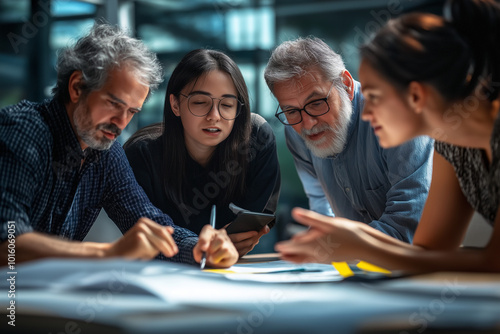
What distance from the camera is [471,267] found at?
1056mm

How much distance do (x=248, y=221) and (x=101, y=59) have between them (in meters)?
0.62

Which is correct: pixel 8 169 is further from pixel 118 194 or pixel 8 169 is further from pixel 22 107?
pixel 118 194

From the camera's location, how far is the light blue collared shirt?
1.76m

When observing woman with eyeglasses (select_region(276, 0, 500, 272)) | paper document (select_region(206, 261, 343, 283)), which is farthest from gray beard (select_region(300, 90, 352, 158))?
woman with eyeglasses (select_region(276, 0, 500, 272))

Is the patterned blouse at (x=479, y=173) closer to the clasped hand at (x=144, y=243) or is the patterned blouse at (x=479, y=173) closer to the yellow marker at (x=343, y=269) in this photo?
the yellow marker at (x=343, y=269)

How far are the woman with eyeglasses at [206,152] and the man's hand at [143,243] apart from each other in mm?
773

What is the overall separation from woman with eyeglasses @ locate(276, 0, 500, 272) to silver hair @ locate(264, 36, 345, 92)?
688 millimetres

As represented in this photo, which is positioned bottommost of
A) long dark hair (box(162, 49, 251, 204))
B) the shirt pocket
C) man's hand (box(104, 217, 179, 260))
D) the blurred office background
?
the shirt pocket

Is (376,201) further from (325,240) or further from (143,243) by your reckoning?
(143,243)

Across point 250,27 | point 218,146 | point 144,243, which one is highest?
point 250,27

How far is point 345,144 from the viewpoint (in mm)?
1968

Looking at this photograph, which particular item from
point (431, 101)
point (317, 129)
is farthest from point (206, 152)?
point (431, 101)

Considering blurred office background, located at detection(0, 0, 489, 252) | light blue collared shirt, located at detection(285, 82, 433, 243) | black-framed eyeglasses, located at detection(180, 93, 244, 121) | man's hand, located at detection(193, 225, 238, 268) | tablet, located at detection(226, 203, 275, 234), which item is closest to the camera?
man's hand, located at detection(193, 225, 238, 268)

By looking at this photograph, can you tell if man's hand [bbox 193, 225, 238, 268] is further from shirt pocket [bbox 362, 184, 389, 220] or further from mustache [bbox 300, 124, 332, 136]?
shirt pocket [bbox 362, 184, 389, 220]
